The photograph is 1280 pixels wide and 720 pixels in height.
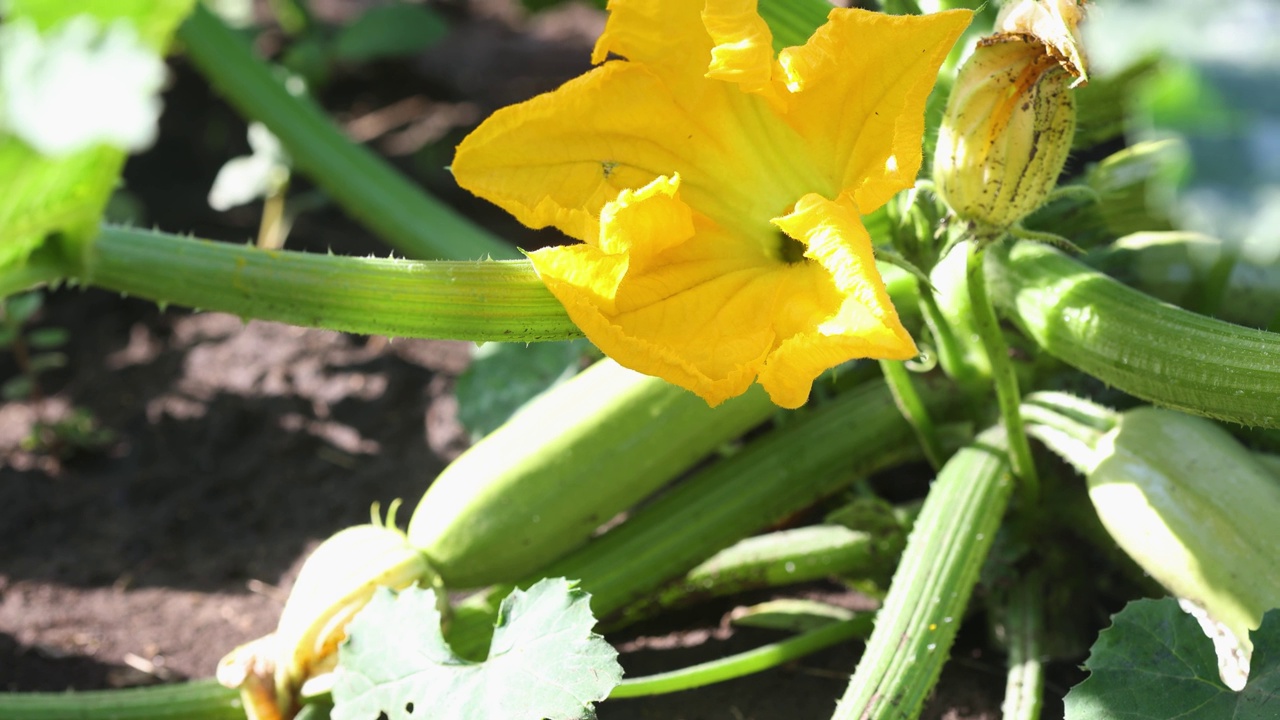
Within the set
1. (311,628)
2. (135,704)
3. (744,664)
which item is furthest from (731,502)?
(135,704)

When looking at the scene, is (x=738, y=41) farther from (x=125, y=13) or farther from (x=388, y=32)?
(x=388, y=32)

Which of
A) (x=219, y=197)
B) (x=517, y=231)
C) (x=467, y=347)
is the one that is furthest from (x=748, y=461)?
(x=219, y=197)

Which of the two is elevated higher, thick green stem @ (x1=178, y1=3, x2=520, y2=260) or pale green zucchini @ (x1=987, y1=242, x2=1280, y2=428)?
pale green zucchini @ (x1=987, y1=242, x2=1280, y2=428)

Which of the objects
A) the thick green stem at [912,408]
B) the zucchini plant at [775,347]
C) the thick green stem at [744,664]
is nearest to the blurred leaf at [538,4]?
the zucchini plant at [775,347]

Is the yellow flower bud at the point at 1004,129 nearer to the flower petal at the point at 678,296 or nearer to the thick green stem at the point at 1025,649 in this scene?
the flower petal at the point at 678,296

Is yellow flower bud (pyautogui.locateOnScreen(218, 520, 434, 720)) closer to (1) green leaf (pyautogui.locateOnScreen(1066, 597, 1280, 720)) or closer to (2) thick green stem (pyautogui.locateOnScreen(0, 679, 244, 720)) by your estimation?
(2) thick green stem (pyautogui.locateOnScreen(0, 679, 244, 720))

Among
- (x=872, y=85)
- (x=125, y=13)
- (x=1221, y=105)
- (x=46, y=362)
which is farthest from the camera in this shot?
(x=46, y=362)

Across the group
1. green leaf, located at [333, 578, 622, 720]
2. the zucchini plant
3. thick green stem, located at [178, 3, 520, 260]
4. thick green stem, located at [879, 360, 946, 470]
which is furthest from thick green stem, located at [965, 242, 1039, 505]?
thick green stem, located at [178, 3, 520, 260]
